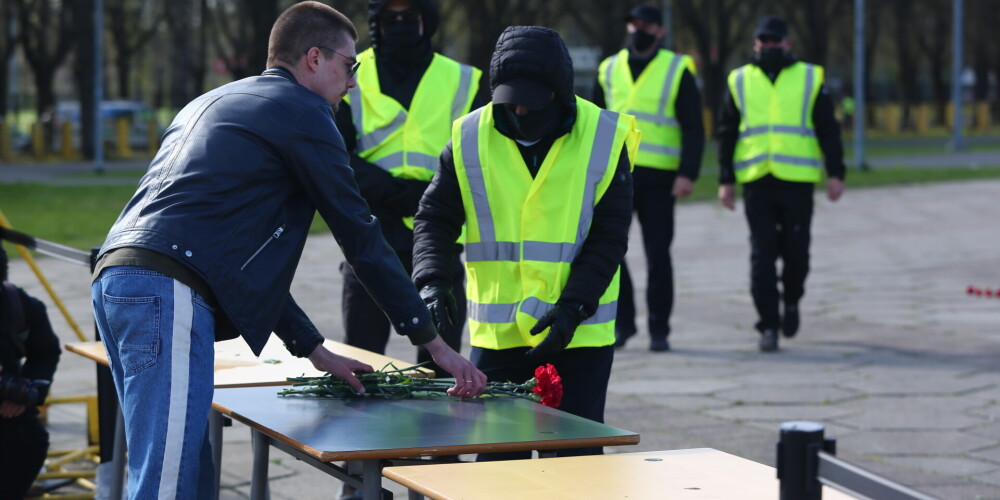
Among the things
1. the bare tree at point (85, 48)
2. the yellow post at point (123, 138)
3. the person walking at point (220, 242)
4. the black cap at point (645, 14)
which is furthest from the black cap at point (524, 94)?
the yellow post at point (123, 138)

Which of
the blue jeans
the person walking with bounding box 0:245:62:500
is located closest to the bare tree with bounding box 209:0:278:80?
the person walking with bounding box 0:245:62:500

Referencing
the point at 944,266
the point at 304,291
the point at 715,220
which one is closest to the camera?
the point at 304,291

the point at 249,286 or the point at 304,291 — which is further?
the point at 304,291

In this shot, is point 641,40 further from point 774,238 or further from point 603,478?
point 603,478

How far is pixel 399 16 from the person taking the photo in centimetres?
576

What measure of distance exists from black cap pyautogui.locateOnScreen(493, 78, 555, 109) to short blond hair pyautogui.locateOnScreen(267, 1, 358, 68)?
0.59 meters

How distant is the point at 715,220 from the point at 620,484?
14311mm

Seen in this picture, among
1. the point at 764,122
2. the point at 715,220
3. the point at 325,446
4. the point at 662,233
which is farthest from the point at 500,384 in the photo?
the point at 715,220

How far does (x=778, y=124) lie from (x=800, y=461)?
672 centimetres

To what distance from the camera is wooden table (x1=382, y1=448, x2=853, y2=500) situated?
282cm

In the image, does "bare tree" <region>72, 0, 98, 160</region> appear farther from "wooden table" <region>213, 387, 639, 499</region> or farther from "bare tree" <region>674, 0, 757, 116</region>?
"wooden table" <region>213, 387, 639, 499</region>

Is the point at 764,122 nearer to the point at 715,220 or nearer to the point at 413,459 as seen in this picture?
the point at 413,459

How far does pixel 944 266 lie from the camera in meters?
12.5

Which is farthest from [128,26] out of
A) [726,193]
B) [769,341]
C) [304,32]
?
[304,32]
